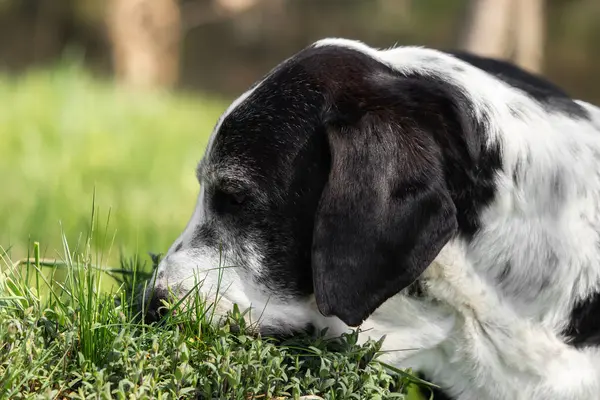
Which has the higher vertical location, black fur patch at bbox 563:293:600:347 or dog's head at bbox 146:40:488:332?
dog's head at bbox 146:40:488:332

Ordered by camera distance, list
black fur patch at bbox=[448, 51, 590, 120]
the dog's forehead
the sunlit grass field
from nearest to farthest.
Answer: the dog's forehead, black fur patch at bbox=[448, 51, 590, 120], the sunlit grass field

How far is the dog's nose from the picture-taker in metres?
2.69

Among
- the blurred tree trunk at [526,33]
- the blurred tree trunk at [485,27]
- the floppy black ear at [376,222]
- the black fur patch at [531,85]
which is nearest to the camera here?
the floppy black ear at [376,222]

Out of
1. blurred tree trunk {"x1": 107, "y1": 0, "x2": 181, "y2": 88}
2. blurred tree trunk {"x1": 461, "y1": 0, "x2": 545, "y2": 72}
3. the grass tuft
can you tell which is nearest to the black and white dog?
the grass tuft

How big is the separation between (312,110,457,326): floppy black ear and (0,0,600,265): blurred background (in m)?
0.77

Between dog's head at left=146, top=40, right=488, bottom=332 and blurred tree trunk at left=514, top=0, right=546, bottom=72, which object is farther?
blurred tree trunk at left=514, top=0, right=546, bottom=72

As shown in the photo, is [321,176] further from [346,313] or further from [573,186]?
[573,186]

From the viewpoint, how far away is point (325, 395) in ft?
Result: 8.00

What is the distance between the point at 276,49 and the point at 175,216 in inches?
833

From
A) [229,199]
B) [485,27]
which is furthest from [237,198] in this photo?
[485,27]

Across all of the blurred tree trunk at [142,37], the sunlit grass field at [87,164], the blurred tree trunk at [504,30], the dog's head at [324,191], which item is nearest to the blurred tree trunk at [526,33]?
the blurred tree trunk at [504,30]

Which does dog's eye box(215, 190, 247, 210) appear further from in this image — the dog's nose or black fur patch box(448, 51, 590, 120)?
black fur patch box(448, 51, 590, 120)

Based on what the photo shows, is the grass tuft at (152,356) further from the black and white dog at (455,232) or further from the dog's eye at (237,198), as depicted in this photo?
the dog's eye at (237,198)

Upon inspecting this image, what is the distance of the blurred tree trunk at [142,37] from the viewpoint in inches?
652
